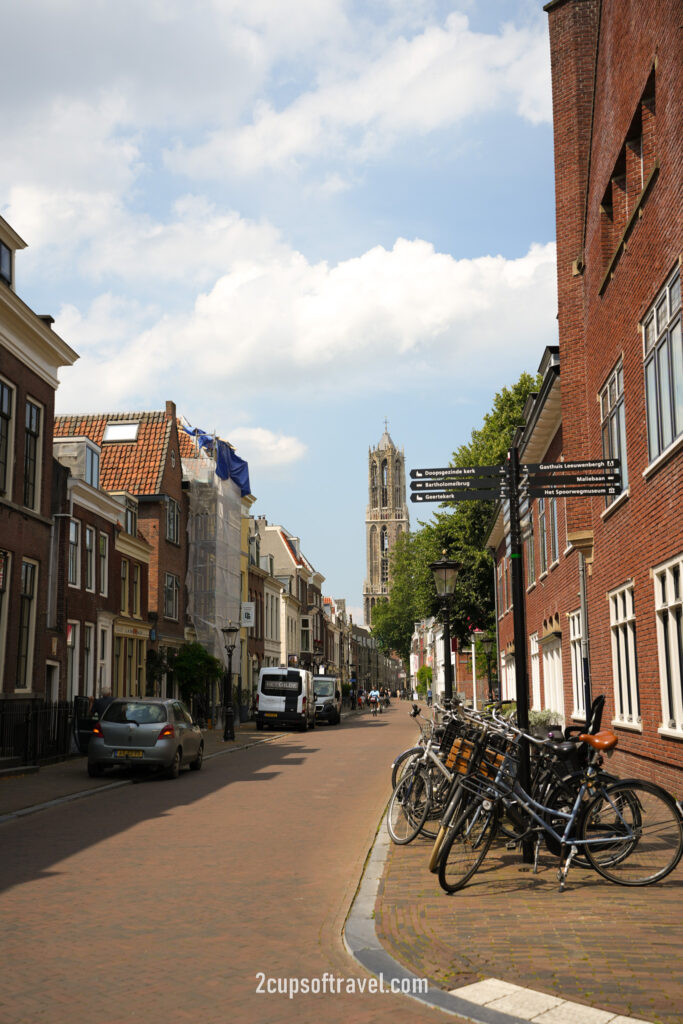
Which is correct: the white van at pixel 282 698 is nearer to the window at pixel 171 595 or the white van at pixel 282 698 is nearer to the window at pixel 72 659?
the window at pixel 171 595

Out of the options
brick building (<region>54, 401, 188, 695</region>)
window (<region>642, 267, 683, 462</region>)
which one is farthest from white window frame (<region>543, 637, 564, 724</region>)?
brick building (<region>54, 401, 188, 695</region>)

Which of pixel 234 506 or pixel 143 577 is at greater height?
pixel 234 506

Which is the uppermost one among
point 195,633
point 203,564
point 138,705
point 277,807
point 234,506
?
point 234,506

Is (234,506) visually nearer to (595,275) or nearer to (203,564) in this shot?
(203,564)

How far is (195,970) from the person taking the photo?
6.07m

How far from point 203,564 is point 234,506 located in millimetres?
5449

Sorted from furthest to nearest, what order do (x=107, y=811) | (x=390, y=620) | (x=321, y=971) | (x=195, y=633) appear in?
(x=390, y=620), (x=195, y=633), (x=107, y=811), (x=321, y=971)

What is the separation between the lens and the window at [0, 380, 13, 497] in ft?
70.5

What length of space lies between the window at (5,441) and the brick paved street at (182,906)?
321 inches

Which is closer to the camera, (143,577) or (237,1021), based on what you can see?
(237,1021)

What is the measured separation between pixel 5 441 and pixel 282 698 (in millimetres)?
20429

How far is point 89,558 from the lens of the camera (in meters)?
30.0

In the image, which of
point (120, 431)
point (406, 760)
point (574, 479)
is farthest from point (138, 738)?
point (120, 431)

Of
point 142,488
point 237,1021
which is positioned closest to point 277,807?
point 237,1021
